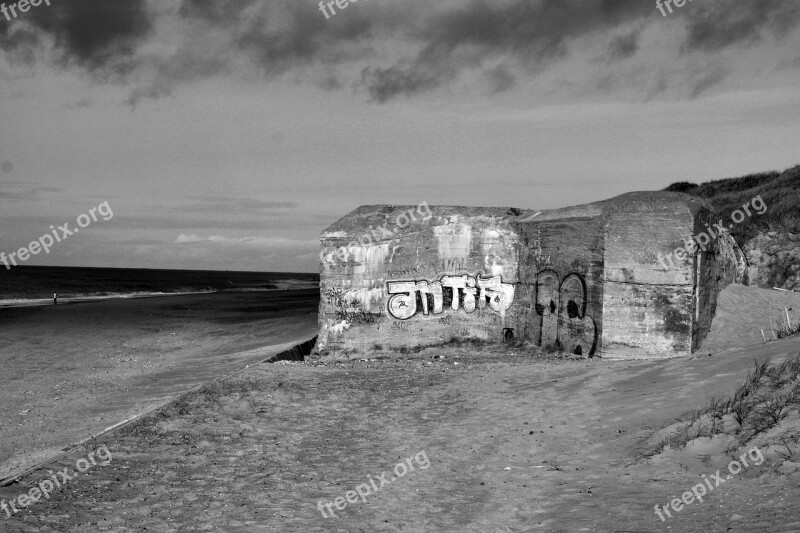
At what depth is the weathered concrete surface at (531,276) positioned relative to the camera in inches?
456

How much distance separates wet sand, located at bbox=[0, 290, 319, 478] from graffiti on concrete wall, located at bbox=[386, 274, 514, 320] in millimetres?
3296

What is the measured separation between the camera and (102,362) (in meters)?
15.9

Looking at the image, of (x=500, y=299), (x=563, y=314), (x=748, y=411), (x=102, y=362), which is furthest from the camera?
(x=102, y=362)

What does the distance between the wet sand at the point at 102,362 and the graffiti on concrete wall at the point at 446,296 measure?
330 centimetres

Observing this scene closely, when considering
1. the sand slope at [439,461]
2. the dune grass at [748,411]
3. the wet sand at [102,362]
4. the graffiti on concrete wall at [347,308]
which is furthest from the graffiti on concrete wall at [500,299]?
the dune grass at [748,411]

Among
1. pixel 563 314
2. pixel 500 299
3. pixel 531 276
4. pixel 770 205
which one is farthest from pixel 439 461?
pixel 770 205

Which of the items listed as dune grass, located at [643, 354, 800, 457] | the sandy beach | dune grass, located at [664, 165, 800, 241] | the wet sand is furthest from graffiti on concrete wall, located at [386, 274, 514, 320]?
dune grass, located at [643, 354, 800, 457]

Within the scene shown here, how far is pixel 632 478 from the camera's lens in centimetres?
579

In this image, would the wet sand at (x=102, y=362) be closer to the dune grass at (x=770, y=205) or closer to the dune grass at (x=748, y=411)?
the dune grass at (x=748, y=411)

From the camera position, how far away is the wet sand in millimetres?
9516

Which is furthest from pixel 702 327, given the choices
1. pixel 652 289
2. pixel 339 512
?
pixel 339 512

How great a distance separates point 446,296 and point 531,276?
6.26ft

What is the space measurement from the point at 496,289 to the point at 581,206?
8.56ft

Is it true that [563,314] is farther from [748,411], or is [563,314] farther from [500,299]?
[748,411]
